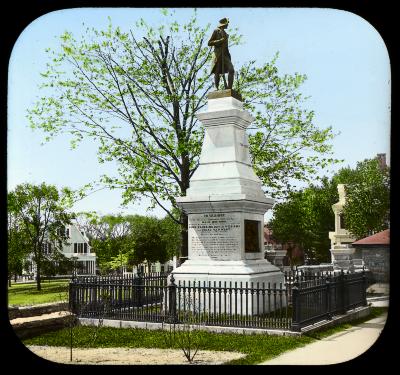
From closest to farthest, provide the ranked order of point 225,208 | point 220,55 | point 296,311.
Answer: point 296,311, point 225,208, point 220,55

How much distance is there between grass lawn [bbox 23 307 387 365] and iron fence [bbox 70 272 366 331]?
550mm

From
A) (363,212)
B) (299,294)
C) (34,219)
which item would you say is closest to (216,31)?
(299,294)

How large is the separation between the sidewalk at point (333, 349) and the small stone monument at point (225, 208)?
2.98m

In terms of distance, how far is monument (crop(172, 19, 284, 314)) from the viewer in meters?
14.8

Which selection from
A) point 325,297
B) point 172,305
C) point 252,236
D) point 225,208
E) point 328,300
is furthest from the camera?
point 252,236

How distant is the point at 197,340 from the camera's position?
1136 centimetres

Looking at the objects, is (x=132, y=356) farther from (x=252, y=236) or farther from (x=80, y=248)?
(x=80, y=248)

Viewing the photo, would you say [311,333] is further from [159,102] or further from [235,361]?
[159,102]

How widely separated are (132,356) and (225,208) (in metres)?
5.82

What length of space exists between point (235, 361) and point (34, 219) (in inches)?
1255

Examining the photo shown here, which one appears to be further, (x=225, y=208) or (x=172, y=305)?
(x=225, y=208)

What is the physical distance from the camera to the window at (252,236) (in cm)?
1516

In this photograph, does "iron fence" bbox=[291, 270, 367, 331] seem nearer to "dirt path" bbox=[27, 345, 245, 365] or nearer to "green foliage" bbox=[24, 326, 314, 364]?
"green foliage" bbox=[24, 326, 314, 364]

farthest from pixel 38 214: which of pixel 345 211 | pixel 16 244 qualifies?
pixel 345 211
